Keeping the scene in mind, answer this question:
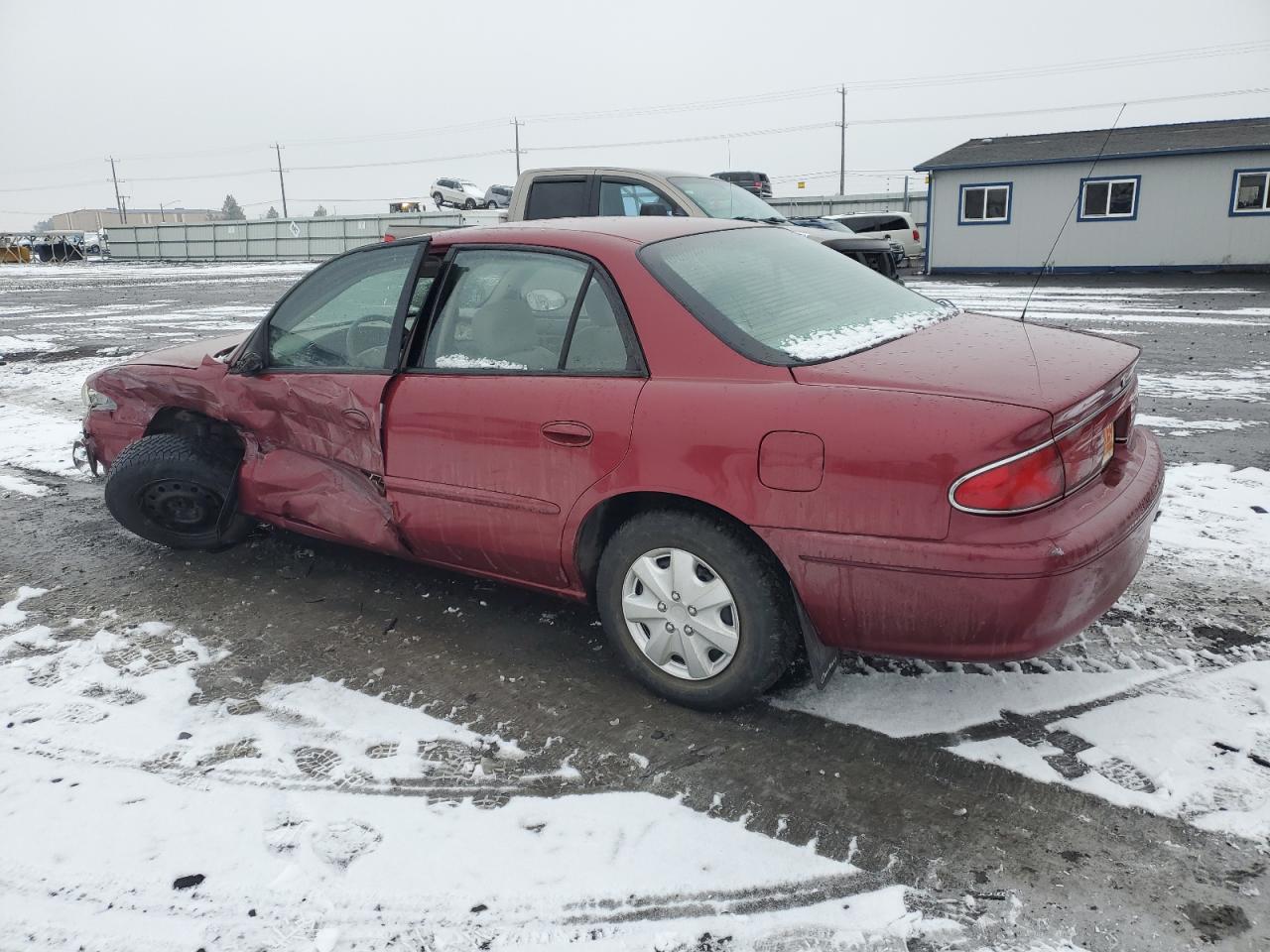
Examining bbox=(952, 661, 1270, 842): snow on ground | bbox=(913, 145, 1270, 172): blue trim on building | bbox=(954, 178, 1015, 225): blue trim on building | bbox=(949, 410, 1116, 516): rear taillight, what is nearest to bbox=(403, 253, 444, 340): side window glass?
bbox=(949, 410, 1116, 516): rear taillight

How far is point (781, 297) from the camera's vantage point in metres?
3.23

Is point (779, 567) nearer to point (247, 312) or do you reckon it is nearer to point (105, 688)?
point (105, 688)

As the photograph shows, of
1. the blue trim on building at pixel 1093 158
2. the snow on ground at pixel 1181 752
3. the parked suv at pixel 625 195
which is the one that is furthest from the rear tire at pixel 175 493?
the blue trim on building at pixel 1093 158

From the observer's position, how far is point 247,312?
15.7 metres

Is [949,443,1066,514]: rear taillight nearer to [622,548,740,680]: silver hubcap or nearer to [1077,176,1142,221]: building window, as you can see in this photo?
[622,548,740,680]: silver hubcap

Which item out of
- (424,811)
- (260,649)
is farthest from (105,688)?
(424,811)

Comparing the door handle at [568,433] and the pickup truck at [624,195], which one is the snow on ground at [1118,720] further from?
→ the pickup truck at [624,195]

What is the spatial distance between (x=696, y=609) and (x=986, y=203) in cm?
2380

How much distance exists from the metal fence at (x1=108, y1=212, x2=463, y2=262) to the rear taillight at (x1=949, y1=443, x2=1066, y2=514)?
1556 inches

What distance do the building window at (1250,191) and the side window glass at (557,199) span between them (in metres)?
19.2

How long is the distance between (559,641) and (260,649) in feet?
3.84

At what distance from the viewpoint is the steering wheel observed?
370 cm

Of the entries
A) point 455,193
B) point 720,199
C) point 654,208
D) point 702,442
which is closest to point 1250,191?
point 720,199

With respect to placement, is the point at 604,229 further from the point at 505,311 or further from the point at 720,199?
the point at 720,199
